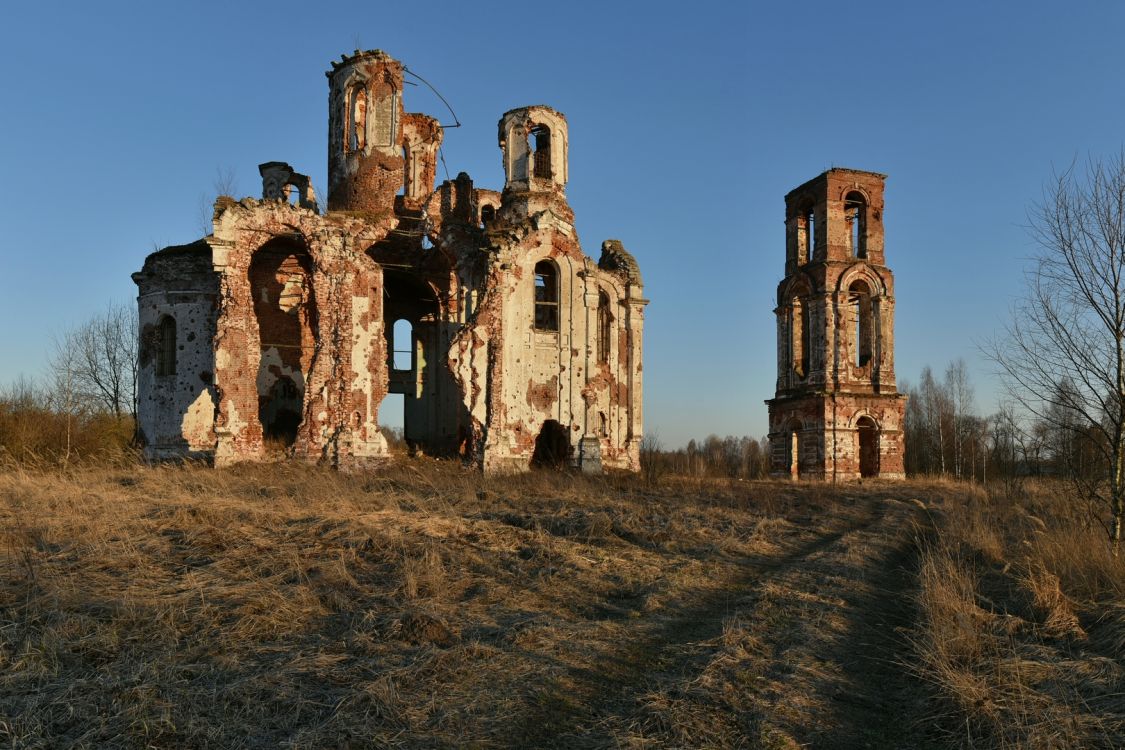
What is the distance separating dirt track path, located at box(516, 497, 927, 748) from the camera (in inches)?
156

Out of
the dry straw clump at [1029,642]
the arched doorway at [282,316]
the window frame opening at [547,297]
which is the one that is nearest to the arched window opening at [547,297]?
the window frame opening at [547,297]

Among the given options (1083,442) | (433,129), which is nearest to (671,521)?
(1083,442)

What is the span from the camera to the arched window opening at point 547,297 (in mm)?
19844

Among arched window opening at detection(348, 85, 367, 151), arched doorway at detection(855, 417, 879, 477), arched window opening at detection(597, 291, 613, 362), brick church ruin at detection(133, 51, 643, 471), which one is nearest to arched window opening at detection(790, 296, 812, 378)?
arched doorway at detection(855, 417, 879, 477)

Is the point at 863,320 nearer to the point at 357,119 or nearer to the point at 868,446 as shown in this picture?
the point at 868,446

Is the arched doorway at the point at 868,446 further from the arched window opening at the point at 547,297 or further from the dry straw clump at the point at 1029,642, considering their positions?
the dry straw clump at the point at 1029,642

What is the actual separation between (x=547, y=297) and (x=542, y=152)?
437 centimetres

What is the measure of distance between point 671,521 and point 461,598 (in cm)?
499

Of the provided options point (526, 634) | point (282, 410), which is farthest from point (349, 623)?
point (282, 410)

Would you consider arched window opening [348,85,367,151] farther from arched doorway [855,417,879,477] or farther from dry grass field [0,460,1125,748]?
arched doorway [855,417,879,477]

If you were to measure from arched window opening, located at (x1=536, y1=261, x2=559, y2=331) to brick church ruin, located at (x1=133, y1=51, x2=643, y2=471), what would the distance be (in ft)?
0.21

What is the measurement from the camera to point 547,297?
20.3 meters

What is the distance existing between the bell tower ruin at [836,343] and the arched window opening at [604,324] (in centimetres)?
874

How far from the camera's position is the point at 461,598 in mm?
6590
